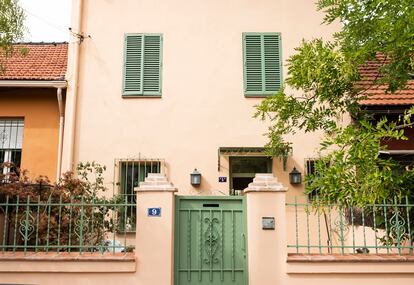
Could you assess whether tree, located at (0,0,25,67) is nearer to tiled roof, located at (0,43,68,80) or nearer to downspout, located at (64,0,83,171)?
downspout, located at (64,0,83,171)

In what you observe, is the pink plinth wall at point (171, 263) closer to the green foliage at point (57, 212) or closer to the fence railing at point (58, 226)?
the green foliage at point (57, 212)

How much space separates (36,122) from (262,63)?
5.66 m

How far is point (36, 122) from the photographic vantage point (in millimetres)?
11344

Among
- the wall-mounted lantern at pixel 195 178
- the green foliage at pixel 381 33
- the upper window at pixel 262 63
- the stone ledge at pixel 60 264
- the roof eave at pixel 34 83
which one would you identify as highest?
the upper window at pixel 262 63

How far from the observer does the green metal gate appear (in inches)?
256

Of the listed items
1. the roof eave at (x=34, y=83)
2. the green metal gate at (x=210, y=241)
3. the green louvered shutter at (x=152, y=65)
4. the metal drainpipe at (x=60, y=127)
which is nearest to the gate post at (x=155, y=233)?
the green metal gate at (x=210, y=241)

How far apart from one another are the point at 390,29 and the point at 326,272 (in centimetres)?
326

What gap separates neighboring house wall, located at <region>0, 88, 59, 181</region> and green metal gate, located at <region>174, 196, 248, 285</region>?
5450mm

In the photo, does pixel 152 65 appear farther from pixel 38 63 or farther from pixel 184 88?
pixel 38 63

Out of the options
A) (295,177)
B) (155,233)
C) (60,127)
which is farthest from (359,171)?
(60,127)

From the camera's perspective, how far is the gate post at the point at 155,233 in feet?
20.5

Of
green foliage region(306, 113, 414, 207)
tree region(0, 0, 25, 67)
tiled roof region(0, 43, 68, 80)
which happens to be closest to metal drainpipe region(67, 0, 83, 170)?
tiled roof region(0, 43, 68, 80)

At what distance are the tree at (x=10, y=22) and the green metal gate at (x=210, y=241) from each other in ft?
11.5

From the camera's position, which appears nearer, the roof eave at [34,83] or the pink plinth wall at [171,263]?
the pink plinth wall at [171,263]
